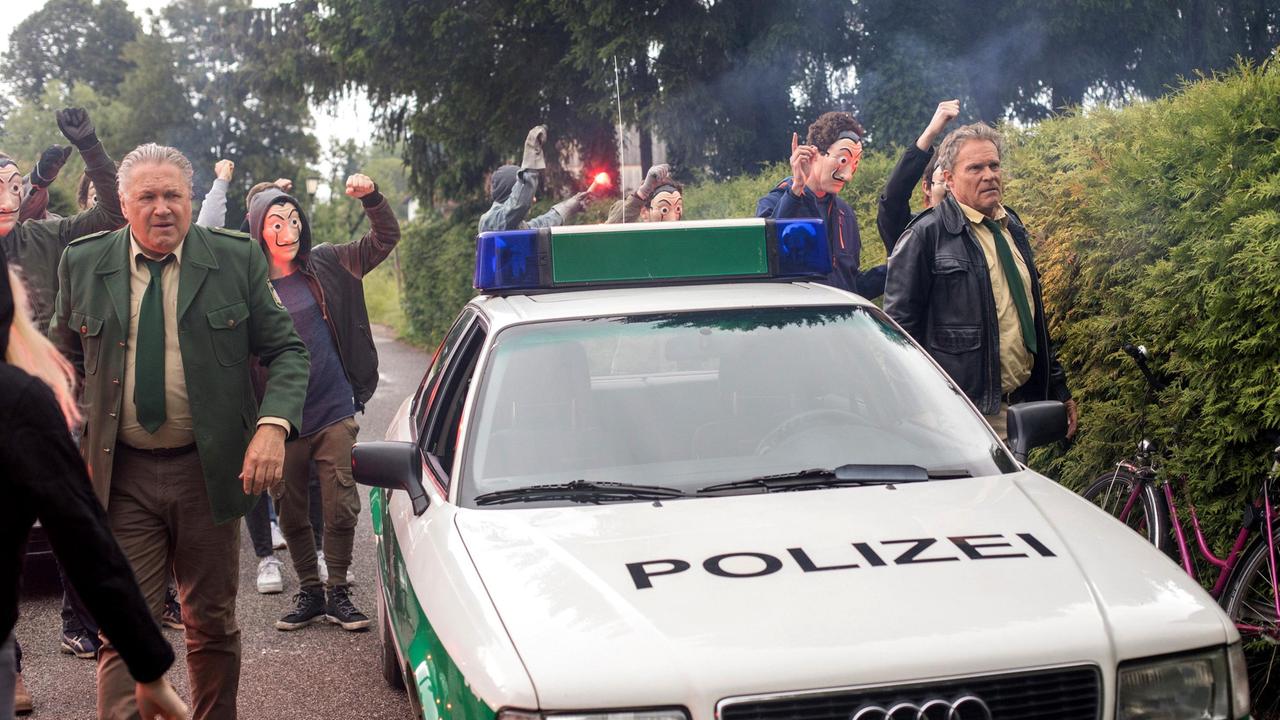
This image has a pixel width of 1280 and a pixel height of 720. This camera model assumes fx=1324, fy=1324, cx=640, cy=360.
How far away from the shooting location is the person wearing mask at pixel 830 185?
21.4ft

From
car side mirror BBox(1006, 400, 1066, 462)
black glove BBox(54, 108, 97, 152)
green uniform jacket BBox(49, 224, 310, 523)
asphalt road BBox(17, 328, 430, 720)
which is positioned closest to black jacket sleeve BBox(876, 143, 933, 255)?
car side mirror BBox(1006, 400, 1066, 462)

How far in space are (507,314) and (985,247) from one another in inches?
83.8

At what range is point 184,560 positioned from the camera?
4137mm

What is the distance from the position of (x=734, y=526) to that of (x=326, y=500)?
11.8 feet

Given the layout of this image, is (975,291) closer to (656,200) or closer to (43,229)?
(656,200)

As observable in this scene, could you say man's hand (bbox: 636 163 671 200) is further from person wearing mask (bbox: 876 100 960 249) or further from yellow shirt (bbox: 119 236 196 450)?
yellow shirt (bbox: 119 236 196 450)

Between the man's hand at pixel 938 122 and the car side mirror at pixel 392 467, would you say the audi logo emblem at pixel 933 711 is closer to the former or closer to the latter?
the car side mirror at pixel 392 467

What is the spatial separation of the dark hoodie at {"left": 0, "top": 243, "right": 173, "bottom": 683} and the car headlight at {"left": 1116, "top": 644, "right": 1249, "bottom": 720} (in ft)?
6.26

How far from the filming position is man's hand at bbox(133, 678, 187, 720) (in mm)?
2457

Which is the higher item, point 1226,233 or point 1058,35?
point 1058,35

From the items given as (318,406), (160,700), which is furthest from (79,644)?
(160,700)

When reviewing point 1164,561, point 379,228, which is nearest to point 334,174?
point 379,228

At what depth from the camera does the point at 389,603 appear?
14.8 feet

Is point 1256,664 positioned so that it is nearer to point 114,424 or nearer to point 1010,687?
point 1010,687
